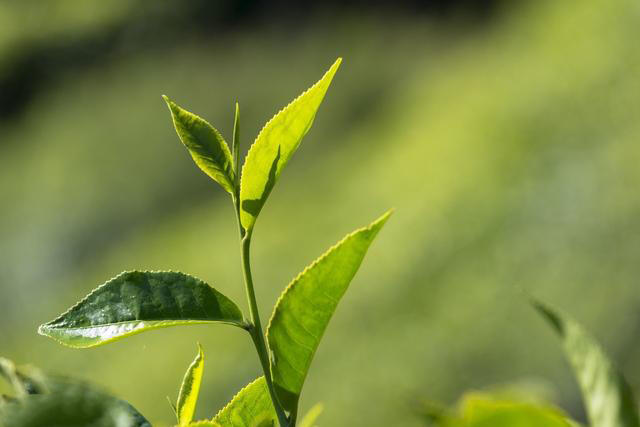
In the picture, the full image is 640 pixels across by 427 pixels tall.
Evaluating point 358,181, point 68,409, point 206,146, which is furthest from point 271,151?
point 358,181

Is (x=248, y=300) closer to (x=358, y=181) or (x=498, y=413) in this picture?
(x=498, y=413)

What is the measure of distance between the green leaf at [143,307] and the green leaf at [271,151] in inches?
1.3

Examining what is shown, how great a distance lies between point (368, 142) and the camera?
383 cm

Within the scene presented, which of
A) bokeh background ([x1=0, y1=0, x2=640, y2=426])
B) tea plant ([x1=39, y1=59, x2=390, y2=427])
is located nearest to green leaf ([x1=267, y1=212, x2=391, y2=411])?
tea plant ([x1=39, y1=59, x2=390, y2=427])

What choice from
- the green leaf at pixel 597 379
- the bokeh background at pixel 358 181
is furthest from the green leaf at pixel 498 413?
the bokeh background at pixel 358 181

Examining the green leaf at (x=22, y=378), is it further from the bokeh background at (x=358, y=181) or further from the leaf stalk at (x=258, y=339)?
the bokeh background at (x=358, y=181)

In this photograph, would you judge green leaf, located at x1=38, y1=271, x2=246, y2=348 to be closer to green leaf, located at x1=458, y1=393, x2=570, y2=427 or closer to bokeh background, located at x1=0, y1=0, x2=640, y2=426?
green leaf, located at x1=458, y1=393, x2=570, y2=427

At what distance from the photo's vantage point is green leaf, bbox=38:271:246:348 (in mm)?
331

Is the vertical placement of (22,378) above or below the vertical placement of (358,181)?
above

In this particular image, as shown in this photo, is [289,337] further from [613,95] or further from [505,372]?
[613,95]

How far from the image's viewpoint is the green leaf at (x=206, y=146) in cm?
35

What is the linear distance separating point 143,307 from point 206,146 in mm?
66

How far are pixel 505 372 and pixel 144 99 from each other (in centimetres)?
282

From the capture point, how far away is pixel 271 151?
1.15 feet
